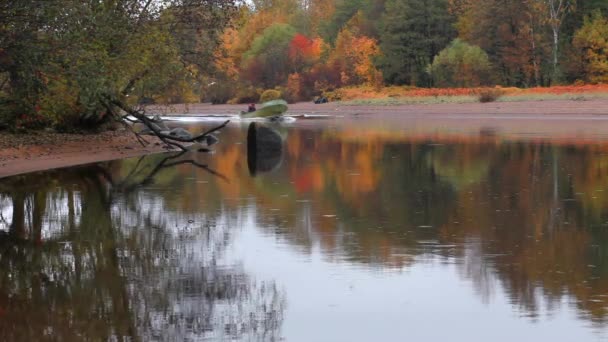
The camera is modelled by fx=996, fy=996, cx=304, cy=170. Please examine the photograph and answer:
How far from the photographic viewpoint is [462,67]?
83312 millimetres

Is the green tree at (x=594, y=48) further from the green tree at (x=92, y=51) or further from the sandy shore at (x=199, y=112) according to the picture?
the green tree at (x=92, y=51)

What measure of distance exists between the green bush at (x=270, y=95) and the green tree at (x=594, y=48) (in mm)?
30862

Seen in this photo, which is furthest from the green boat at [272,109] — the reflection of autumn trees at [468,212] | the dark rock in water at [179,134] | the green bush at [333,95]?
the reflection of autumn trees at [468,212]

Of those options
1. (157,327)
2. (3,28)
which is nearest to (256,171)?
(3,28)

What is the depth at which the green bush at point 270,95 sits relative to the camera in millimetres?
99125

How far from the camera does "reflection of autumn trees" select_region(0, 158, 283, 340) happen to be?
9.53 meters

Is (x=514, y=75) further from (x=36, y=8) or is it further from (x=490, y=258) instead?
(x=490, y=258)

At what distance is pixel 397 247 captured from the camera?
1389 cm

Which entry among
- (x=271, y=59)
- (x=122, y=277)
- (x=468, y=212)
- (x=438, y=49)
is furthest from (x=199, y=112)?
(x=122, y=277)

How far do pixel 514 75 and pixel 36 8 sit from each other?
68.6m

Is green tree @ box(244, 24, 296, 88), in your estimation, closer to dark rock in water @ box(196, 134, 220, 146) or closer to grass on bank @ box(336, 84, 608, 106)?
grass on bank @ box(336, 84, 608, 106)

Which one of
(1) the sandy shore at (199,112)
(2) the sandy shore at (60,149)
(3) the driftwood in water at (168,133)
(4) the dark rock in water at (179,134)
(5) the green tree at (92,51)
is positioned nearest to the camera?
(5) the green tree at (92,51)

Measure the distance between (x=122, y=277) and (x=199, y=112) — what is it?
83481mm

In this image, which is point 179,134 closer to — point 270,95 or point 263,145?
point 263,145
